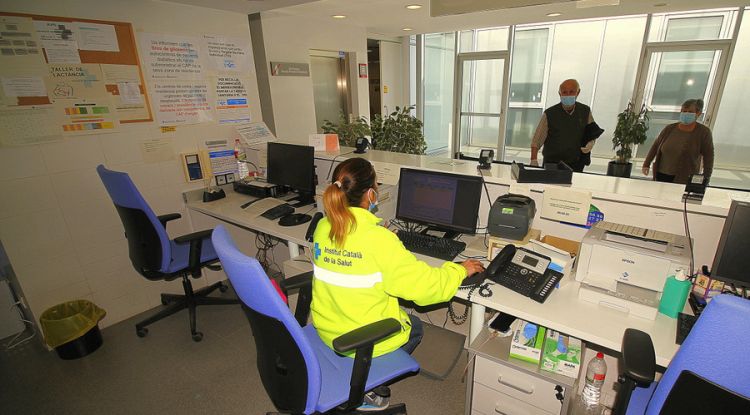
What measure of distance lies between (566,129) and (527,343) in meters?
2.76

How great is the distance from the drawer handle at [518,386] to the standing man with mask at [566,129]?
9.09 feet

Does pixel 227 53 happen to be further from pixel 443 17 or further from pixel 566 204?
Result: pixel 443 17

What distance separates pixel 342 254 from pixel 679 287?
1.24 meters

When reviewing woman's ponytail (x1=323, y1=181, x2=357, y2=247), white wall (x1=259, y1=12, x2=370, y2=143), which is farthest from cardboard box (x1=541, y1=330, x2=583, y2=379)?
white wall (x1=259, y1=12, x2=370, y2=143)

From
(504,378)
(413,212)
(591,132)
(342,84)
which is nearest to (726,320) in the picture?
(504,378)

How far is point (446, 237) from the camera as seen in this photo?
6.84 feet

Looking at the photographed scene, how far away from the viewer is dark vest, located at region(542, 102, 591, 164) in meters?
3.53

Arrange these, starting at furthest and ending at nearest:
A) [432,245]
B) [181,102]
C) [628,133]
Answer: [628,133] < [181,102] < [432,245]

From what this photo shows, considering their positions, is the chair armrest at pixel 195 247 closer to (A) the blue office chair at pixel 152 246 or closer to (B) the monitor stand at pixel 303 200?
(A) the blue office chair at pixel 152 246

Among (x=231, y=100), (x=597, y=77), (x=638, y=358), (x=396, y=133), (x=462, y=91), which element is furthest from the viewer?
(x=462, y=91)

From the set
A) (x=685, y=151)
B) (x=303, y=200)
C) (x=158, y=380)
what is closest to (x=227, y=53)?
(x=303, y=200)

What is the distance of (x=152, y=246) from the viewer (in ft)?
7.51

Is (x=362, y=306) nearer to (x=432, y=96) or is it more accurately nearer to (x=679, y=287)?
(x=679, y=287)

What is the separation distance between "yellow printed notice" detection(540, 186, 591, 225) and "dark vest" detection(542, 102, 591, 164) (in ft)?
7.05
